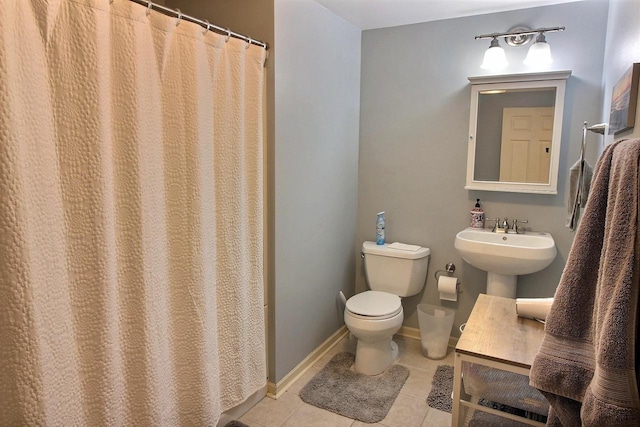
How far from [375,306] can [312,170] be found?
0.93 meters

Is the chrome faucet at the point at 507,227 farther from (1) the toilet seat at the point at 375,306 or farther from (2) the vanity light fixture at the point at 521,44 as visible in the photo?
(2) the vanity light fixture at the point at 521,44

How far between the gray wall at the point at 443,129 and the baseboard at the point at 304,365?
1.43 ft

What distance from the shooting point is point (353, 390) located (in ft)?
8.04

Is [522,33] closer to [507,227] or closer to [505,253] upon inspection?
[507,227]

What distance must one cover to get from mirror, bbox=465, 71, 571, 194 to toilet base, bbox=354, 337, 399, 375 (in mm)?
1184

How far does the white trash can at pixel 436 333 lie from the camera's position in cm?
281

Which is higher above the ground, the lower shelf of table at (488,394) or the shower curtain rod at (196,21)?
the shower curtain rod at (196,21)

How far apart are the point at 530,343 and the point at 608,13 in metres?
1.89

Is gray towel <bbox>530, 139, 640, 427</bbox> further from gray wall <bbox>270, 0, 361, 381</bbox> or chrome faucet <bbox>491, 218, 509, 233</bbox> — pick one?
chrome faucet <bbox>491, 218, 509, 233</bbox>

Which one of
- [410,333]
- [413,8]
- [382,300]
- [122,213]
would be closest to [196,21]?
[122,213]

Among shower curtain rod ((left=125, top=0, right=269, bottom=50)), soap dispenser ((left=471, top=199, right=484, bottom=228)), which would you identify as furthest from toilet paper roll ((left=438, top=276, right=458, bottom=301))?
shower curtain rod ((left=125, top=0, right=269, bottom=50))

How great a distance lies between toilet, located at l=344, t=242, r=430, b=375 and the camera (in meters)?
2.52

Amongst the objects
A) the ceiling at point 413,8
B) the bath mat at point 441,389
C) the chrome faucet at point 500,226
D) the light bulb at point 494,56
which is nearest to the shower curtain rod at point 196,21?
the ceiling at point 413,8

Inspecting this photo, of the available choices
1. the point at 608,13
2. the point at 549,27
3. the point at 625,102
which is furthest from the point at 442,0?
the point at 625,102
